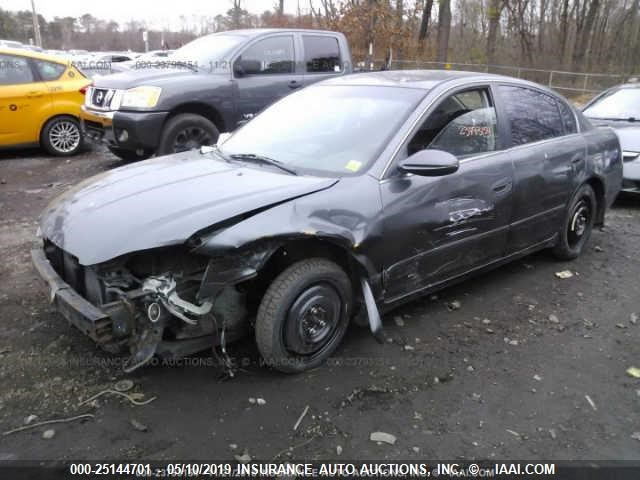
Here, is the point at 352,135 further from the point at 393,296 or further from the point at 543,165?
the point at 543,165

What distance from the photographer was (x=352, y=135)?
3527 millimetres

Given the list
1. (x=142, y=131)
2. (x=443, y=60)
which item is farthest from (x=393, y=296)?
(x=443, y=60)

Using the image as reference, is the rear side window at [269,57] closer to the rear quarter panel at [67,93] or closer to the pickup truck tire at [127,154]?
the pickup truck tire at [127,154]

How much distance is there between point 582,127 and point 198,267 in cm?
393

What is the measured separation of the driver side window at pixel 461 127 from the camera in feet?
11.6

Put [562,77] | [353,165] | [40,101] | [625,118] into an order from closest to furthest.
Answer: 1. [353,165]
2. [625,118]
3. [40,101]
4. [562,77]

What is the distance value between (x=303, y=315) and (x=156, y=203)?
1.02 metres

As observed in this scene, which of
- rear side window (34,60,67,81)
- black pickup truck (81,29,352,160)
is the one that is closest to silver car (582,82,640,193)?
black pickup truck (81,29,352,160)

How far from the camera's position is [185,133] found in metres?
7.20

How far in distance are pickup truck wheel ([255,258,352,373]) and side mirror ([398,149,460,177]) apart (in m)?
0.75

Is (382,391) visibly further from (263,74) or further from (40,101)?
(40,101)

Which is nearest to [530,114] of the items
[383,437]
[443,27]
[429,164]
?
[429,164]

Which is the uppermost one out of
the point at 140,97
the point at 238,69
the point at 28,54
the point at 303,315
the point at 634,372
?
the point at 28,54

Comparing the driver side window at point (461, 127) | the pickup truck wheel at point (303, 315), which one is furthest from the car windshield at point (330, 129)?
the pickup truck wheel at point (303, 315)
